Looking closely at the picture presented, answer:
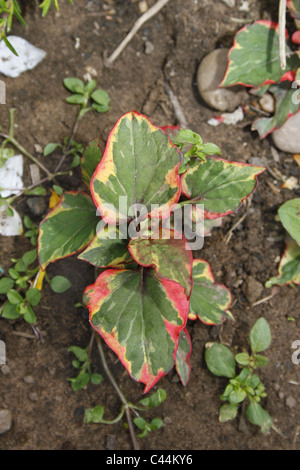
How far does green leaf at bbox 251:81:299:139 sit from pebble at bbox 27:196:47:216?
3.03 feet

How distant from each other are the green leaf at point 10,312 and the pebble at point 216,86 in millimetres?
1145

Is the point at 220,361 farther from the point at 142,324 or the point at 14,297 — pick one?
A: the point at 14,297

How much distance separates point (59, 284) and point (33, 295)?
107mm

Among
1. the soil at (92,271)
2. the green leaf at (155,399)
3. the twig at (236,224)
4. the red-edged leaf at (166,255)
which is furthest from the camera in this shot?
the twig at (236,224)

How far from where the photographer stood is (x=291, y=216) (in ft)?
6.00

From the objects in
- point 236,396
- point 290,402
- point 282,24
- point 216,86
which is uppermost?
point 282,24

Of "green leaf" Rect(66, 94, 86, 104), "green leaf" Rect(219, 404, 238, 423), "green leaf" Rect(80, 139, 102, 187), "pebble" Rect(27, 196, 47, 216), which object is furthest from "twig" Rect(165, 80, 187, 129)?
"green leaf" Rect(219, 404, 238, 423)

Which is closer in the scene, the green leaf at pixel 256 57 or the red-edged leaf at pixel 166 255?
the red-edged leaf at pixel 166 255

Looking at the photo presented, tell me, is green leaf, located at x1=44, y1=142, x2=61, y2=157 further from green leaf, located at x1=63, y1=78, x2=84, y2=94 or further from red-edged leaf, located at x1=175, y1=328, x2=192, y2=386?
red-edged leaf, located at x1=175, y1=328, x2=192, y2=386

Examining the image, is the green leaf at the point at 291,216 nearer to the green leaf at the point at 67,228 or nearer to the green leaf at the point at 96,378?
the green leaf at the point at 67,228

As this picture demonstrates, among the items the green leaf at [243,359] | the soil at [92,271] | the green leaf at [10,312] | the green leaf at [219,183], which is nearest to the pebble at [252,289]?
the soil at [92,271]

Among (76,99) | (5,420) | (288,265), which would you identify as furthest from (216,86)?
(5,420)

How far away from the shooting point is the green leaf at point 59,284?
178cm
